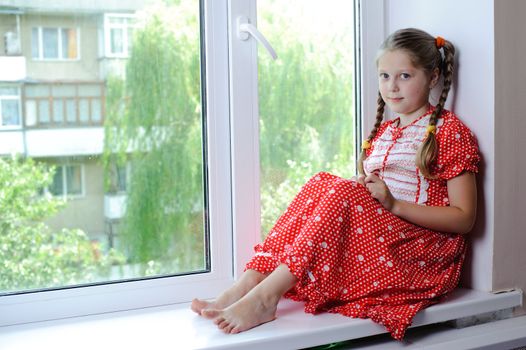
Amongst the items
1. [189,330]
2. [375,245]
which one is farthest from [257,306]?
[375,245]

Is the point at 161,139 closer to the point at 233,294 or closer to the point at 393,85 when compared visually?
the point at 233,294

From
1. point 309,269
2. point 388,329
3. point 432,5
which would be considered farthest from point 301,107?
point 388,329

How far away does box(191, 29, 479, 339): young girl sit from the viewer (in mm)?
1356

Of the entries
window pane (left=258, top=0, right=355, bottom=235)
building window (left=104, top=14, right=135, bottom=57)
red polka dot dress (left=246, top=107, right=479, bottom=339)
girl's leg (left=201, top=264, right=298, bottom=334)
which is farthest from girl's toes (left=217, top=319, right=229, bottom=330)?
building window (left=104, top=14, right=135, bottom=57)

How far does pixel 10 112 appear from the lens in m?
1.41

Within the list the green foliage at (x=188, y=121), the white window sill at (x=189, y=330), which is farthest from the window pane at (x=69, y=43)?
the white window sill at (x=189, y=330)

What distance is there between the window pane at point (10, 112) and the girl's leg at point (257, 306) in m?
0.56

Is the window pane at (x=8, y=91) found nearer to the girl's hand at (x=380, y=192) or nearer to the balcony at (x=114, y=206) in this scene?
the balcony at (x=114, y=206)

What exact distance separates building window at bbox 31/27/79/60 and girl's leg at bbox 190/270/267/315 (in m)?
0.59

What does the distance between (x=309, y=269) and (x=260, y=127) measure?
0.44m

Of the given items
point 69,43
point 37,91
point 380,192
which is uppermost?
point 69,43

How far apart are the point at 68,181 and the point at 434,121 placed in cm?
81

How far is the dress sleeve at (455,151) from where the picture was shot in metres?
1.47

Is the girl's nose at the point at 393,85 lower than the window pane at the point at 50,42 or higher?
lower
